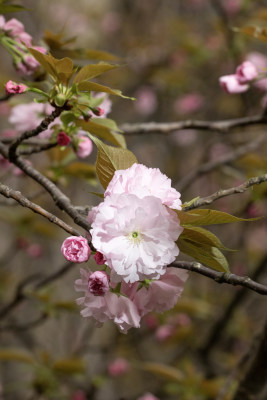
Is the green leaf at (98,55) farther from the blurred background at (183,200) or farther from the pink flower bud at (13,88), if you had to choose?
the pink flower bud at (13,88)

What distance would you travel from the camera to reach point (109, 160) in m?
0.68

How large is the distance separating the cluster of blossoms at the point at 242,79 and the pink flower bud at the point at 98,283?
1.98 ft

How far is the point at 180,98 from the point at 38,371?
98.7 inches

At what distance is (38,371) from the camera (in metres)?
1.59

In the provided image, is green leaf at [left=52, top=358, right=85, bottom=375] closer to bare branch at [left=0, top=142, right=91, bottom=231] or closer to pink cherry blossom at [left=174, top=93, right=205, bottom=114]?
bare branch at [left=0, top=142, right=91, bottom=231]

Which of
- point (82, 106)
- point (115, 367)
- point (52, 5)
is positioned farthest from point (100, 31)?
point (82, 106)

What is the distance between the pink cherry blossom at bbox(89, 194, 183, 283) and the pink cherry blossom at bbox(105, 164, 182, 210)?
2 centimetres

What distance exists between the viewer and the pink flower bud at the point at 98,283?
0.64 metres

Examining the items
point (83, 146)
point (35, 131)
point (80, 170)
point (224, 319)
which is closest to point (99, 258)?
point (35, 131)

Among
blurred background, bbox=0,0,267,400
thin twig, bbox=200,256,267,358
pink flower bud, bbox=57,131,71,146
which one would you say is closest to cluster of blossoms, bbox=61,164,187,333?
pink flower bud, bbox=57,131,71,146

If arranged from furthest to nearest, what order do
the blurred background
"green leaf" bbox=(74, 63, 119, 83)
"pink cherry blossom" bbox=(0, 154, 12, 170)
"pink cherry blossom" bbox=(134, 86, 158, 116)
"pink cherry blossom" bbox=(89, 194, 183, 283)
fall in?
1. "pink cherry blossom" bbox=(134, 86, 158, 116)
2. the blurred background
3. "pink cherry blossom" bbox=(0, 154, 12, 170)
4. "green leaf" bbox=(74, 63, 119, 83)
5. "pink cherry blossom" bbox=(89, 194, 183, 283)

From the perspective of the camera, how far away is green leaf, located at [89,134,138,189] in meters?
0.68

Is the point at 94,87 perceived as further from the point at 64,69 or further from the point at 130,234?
the point at 130,234

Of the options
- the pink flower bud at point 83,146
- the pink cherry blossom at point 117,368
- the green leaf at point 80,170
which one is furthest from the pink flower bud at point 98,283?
the pink cherry blossom at point 117,368
